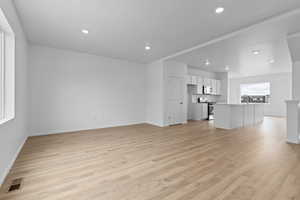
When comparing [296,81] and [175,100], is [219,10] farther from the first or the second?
[175,100]

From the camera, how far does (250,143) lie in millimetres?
3338

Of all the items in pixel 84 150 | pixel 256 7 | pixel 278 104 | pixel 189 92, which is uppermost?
pixel 256 7

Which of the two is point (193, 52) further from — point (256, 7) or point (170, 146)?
point (170, 146)

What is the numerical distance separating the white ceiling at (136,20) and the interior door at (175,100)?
2.01 metres

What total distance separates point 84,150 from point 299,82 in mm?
5976

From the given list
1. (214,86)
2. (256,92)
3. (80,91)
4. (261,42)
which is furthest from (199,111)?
(80,91)

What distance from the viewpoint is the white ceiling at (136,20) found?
2.31 meters

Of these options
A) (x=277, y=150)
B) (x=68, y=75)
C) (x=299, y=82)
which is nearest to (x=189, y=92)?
(x=299, y=82)

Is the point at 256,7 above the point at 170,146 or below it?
above

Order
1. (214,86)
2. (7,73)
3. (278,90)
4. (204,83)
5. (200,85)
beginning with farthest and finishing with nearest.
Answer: (278,90) → (214,86) → (204,83) → (200,85) → (7,73)

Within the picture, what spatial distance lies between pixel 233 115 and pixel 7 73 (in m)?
6.22

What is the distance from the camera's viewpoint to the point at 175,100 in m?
5.87

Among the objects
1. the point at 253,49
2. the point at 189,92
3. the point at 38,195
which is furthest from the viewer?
the point at 189,92

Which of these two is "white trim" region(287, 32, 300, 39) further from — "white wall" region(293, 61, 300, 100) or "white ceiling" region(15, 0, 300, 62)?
"white wall" region(293, 61, 300, 100)
